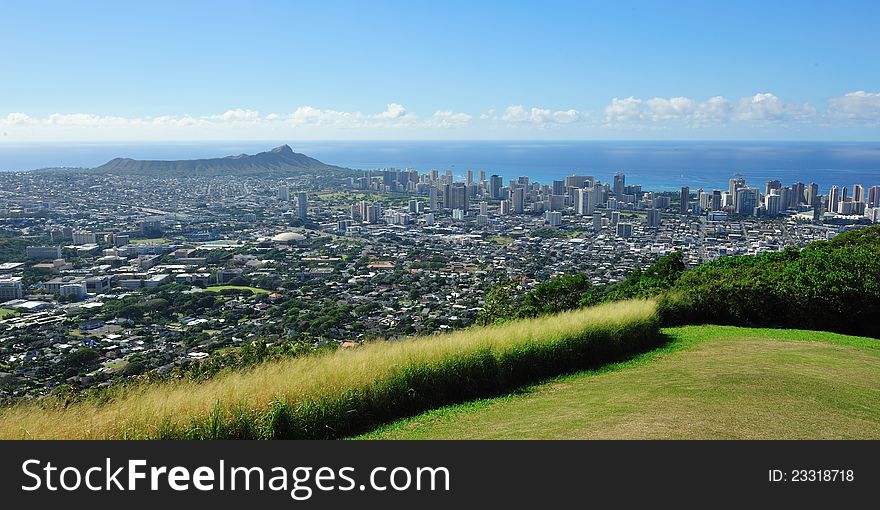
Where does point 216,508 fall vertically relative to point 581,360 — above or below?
above

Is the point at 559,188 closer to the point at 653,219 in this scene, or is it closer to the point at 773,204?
the point at 653,219

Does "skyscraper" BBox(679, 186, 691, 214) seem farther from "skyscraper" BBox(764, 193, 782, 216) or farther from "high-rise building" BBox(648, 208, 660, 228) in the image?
"high-rise building" BBox(648, 208, 660, 228)

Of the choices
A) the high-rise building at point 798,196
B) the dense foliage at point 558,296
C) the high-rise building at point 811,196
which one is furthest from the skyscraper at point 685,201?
the dense foliage at point 558,296

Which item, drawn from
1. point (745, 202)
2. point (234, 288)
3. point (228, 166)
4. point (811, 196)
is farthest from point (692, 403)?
point (228, 166)

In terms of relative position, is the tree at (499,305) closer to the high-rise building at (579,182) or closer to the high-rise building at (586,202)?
the high-rise building at (586,202)

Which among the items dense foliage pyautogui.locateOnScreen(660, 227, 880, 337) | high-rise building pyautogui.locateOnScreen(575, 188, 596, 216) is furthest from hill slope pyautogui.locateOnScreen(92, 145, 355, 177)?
dense foliage pyautogui.locateOnScreen(660, 227, 880, 337)

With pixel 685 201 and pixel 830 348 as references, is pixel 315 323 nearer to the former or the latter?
pixel 830 348

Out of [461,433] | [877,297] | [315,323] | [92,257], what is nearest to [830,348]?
[877,297]
